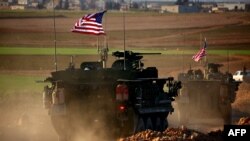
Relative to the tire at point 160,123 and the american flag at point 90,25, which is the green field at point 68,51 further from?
the tire at point 160,123

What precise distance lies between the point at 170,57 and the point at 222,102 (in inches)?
1412

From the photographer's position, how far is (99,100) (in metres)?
28.9

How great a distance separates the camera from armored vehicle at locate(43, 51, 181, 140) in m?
28.6

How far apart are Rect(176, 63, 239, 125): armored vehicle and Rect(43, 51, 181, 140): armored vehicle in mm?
6798

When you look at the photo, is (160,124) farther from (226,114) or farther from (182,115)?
(226,114)

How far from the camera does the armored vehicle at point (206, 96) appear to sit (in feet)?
118

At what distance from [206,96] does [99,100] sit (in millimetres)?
8882

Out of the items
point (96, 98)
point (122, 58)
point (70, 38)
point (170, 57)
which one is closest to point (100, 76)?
point (96, 98)

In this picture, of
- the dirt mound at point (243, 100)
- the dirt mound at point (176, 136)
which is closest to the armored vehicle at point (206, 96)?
the dirt mound at point (243, 100)

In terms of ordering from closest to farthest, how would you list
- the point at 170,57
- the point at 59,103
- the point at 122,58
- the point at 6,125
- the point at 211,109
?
the point at 59,103
the point at 122,58
the point at 6,125
the point at 211,109
the point at 170,57

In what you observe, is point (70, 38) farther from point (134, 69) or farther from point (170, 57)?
point (134, 69)

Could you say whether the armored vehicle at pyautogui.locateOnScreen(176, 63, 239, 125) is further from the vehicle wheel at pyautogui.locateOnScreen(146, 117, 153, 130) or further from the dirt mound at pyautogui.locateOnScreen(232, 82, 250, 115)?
the vehicle wheel at pyautogui.locateOnScreen(146, 117, 153, 130)

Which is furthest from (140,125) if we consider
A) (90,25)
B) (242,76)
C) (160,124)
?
(242,76)

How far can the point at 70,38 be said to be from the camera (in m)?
85.0
